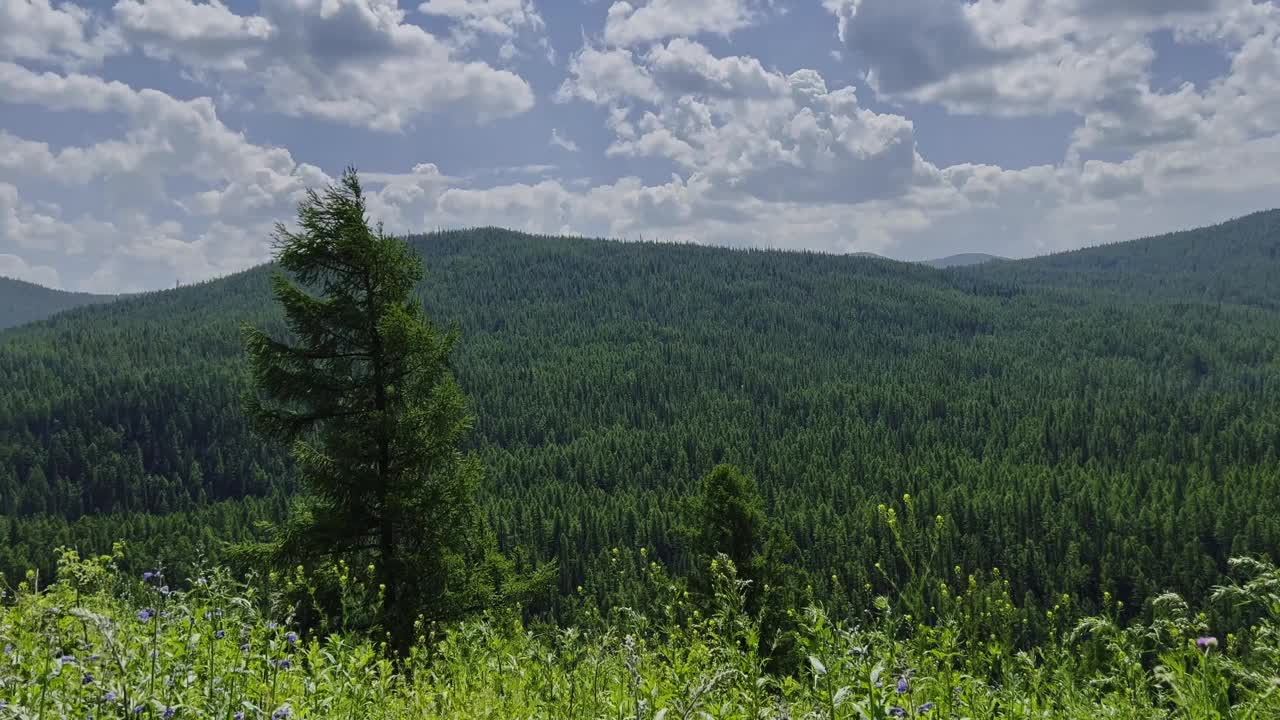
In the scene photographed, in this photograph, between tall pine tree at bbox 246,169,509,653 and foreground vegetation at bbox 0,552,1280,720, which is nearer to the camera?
foreground vegetation at bbox 0,552,1280,720

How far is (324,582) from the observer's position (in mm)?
13258

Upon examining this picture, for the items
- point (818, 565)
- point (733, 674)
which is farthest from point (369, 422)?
point (818, 565)

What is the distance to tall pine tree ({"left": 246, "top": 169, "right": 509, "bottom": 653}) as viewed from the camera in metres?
14.3

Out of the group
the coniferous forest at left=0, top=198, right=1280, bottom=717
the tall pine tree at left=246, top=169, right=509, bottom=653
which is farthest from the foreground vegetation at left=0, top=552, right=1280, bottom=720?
the tall pine tree at left=246, top=169, right=509, bottom=653

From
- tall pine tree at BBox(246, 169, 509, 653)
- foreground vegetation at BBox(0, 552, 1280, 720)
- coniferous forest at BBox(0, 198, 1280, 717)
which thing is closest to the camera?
foreground vegetation at BBox(0, 552, 1280, 720)

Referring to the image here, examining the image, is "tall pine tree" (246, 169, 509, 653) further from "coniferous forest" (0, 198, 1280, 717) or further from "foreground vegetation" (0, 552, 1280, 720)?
"foreground vegetation" (0, 552, 1280, 720)

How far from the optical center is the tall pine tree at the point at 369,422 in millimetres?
14328

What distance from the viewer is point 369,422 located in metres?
14.4

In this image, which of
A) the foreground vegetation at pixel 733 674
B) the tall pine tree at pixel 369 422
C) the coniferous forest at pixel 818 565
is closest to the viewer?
the foreground vegetation at pixel 733 674

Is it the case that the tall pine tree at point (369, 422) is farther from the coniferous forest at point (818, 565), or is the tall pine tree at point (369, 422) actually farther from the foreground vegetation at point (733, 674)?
the foreground vegetation at point (733, 674)

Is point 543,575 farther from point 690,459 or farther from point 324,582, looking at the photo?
point 690,459

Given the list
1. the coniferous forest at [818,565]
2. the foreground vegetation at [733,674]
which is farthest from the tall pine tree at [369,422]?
the foreground vegetation at [733,674]

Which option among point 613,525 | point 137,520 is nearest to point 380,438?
point 613,525

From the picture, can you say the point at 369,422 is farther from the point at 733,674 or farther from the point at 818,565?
the point at 818,565
